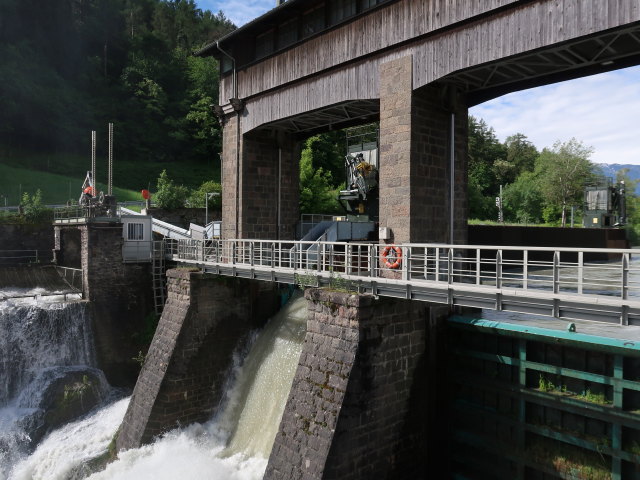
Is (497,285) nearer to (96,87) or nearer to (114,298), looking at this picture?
(114,298)

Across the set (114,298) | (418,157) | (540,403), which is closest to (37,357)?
(114,298)

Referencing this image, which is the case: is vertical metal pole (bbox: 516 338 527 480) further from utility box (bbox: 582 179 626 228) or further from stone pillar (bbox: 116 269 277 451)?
utility box (bbox: 582 179 626 228)

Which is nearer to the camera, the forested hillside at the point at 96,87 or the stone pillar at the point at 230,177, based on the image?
the stone pillar at the point at 230,177

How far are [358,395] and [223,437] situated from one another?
6550 millimetres

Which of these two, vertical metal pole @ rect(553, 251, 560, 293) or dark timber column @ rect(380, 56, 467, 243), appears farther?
dark timber column @ rect(380, 56, 467, 243)

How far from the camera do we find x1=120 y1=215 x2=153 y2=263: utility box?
20906 millimetres

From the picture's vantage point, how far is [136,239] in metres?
21.6

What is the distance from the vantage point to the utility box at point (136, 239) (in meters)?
20.9

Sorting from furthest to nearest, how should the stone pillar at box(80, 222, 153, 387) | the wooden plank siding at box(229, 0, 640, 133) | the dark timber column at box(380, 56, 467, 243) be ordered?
the stone pillar at box(80, 222, 153, 387), the dark timber column at box(380, 56, 467, 243), the wooden plank siding at box(229, 0, 640, 133)

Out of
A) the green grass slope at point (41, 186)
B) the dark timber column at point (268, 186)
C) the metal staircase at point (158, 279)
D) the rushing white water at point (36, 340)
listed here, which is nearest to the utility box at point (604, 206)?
the dark timber column at point (268, 186)

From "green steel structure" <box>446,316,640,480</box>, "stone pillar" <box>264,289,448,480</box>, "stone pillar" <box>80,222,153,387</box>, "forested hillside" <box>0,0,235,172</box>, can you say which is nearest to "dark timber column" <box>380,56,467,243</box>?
"stone pillar" <box>264,289,448,480</box>

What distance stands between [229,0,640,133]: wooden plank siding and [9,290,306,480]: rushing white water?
23.2ft

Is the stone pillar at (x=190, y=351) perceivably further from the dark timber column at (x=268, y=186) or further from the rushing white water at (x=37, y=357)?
the rushing white water at (x=37, y=357)

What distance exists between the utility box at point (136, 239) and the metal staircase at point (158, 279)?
1.23 ft
